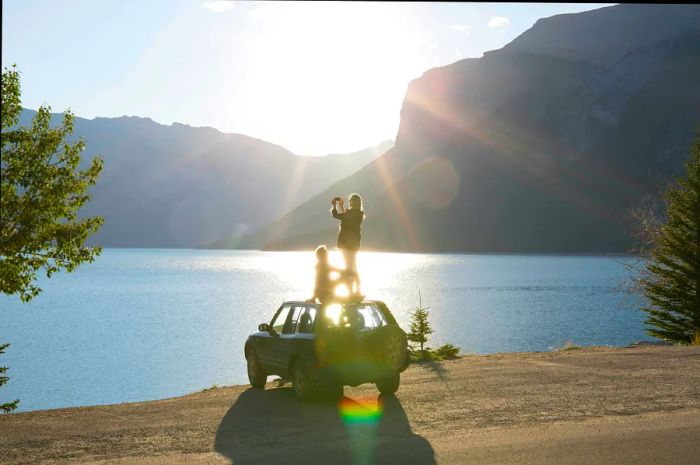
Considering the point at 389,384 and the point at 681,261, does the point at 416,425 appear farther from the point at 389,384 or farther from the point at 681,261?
the point at 681,261

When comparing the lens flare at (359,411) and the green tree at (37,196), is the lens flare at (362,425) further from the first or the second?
the green tree at (37,196)

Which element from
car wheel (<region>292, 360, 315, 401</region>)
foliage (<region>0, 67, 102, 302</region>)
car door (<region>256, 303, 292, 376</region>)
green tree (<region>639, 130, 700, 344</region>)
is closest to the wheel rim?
car wheel (<region>292, 360, 315, 401</region>)

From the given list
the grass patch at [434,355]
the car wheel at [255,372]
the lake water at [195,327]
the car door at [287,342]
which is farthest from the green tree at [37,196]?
the lake water at [195,327]

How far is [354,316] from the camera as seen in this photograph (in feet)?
46.3

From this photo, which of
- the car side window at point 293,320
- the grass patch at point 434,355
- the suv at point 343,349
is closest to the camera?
the suv at point 343,349

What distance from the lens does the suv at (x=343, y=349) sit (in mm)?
13727

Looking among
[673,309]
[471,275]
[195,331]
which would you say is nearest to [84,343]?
[195,331]

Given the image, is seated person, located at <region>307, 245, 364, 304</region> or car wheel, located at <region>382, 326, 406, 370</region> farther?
seated person, located at <region>307, 245, 364, 304</region>

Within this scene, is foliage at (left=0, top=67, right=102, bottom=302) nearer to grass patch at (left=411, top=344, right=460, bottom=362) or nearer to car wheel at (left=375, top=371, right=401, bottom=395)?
car wheel at (left=375, top=371, right=401, bottom=395)

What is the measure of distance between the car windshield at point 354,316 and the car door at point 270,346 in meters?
1.44

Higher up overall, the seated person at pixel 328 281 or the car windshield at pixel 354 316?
the seated person at pixel 328 281

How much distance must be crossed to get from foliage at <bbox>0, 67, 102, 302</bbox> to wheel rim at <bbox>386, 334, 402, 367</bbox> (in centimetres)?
707

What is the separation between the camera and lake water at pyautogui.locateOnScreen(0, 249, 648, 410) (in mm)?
49250

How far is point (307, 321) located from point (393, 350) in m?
1.77
